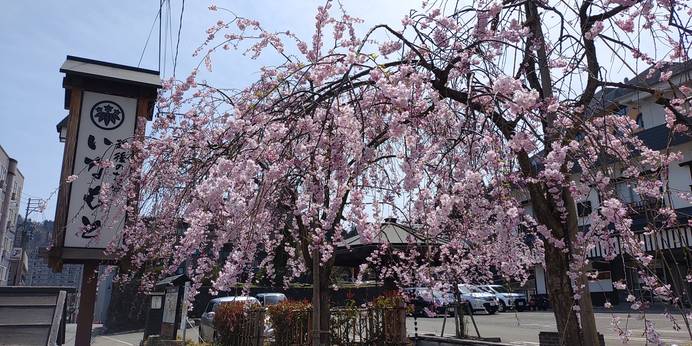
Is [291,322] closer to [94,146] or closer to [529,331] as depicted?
[94,146]

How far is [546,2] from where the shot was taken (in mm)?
4711

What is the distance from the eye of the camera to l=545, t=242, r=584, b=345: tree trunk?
4.21 metres

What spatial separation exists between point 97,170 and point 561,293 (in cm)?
627

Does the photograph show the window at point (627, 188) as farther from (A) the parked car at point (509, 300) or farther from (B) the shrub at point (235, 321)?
(A) the parked car at point (509, 300)

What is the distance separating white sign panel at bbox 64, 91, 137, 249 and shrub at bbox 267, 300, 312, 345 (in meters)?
3.39

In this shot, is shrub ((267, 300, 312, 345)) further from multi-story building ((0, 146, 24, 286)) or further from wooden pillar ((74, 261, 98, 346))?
multi-story building ((0, 146, 24, 286))

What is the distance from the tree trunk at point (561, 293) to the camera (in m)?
4.21

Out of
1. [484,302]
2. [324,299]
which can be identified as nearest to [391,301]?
[324,299]

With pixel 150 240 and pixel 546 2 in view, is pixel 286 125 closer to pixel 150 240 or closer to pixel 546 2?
pixel 546 2

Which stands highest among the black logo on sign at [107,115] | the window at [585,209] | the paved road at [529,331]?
the black logo on sign at [107,115]

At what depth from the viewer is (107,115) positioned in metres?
7.57

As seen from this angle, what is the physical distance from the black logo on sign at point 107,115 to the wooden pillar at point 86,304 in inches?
79.7

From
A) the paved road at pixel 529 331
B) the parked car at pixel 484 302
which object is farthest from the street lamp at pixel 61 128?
the parked car at pixel 484 302

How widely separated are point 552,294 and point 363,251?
7046 millimetres
